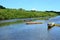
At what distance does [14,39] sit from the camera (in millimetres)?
26266

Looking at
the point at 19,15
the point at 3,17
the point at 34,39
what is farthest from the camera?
the point at 19,15

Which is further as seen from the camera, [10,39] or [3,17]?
[3,17]

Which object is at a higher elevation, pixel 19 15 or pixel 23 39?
pixel 23 39

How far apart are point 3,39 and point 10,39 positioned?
3.73 feet

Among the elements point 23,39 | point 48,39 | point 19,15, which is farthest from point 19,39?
point 19,15

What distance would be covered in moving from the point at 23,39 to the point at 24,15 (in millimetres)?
100474

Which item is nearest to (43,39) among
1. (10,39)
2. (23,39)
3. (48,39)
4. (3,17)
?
(48,39)

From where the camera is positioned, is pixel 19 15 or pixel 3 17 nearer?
pixel 3 17

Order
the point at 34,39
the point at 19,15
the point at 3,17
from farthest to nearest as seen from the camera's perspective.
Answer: the point at 19,15 < the point at 3,17 < the point at 34,39

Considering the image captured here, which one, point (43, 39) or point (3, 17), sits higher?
point (43, 39)

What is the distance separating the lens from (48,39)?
25.9m

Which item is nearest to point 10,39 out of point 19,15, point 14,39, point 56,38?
point 14,39

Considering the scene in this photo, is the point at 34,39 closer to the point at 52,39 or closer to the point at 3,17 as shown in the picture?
the point at 52,39

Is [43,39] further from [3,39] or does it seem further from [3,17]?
[3,17]
